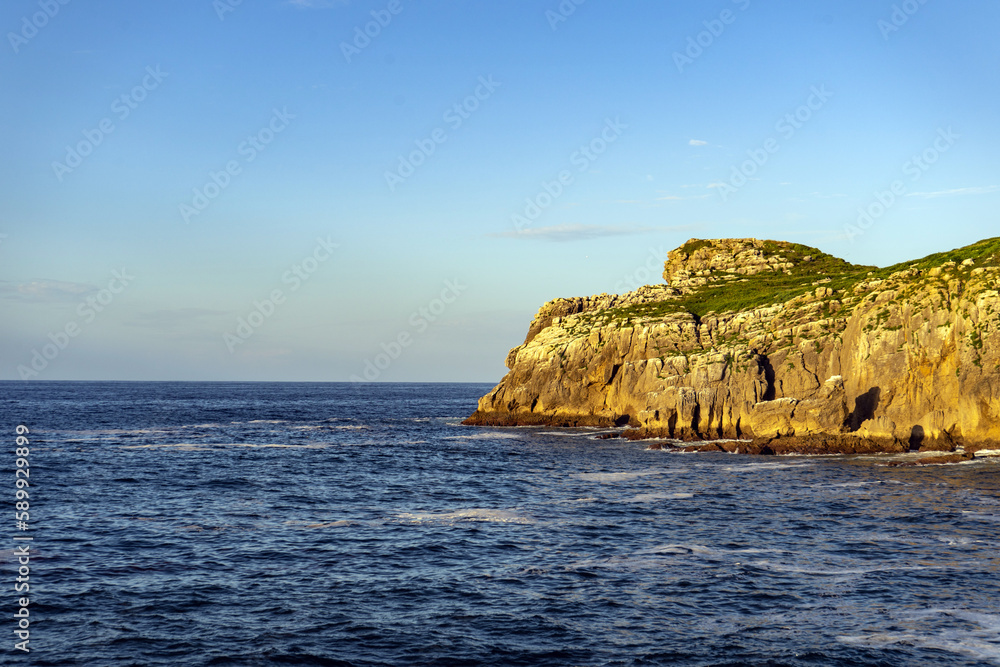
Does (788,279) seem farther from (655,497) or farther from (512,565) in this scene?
(512,565)

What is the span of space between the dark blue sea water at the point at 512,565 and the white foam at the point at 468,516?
0.28 m

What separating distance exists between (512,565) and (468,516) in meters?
10.7

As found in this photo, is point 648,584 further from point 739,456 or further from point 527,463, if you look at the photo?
point 739,456

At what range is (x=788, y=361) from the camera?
77.5 metres

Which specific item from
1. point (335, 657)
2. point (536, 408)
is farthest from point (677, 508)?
point (536, 408)

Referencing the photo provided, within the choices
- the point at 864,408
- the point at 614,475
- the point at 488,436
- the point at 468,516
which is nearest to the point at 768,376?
the point at 864,408

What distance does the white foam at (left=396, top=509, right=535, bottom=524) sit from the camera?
130ft

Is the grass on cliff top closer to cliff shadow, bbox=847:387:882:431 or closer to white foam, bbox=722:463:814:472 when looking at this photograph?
cliff shadow, bbox=847:387:882:431

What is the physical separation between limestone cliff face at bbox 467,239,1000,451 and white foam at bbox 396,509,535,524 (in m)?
40.3

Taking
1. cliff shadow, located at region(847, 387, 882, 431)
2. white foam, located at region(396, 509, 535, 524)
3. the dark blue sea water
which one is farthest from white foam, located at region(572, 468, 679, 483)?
cliff shadow, located at region(847, 387, 882, 431)

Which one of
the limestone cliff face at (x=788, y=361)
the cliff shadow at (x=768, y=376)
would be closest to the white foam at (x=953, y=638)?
the limestone cliff face at (x=788, y=361)

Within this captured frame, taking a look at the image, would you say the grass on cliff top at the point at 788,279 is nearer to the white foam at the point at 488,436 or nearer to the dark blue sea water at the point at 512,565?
the white foam at the point at 488,436

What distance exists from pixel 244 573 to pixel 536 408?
263ft

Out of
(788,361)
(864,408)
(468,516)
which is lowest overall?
(468,516)
